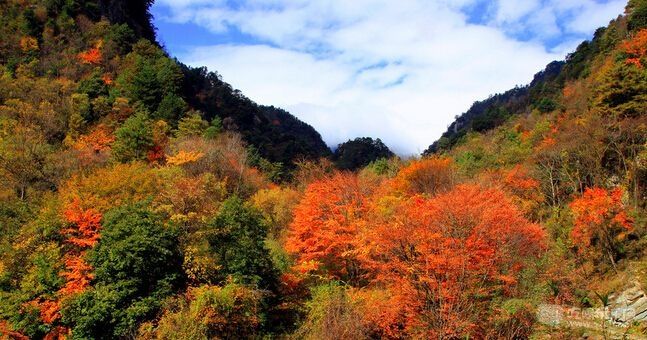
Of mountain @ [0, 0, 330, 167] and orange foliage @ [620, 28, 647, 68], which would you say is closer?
orange foliage @ [620, 28, 647, 68]

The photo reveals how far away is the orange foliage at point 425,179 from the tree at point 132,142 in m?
21.4

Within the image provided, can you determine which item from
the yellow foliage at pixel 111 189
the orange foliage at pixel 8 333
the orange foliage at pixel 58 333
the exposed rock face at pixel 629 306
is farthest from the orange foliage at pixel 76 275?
the exposed rock face at pixel 629 306

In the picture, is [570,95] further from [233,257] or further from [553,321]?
[233,257]

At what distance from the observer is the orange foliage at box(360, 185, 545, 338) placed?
20.5 metres

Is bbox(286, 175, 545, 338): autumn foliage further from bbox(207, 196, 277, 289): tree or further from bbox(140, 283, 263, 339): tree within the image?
bbox(140, 283, 263, 339): tree

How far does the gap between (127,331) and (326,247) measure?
432 inches

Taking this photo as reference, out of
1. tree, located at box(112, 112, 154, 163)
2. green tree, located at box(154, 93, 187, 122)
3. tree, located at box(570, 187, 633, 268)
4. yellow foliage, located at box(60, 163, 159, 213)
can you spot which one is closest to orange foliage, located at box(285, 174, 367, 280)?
yellow foliage, located at box(60, 163, 159, 213)

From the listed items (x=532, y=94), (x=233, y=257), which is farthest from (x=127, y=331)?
(x=532, y=94)

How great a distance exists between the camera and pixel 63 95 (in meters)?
49.8

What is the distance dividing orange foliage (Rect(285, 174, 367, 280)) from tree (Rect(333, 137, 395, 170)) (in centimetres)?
5913

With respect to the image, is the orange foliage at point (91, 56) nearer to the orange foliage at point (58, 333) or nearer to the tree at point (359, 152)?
the orange foliage at point (58, 333)

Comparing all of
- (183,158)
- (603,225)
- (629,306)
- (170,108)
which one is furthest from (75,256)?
(170,108)

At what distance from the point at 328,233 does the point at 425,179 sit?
15509 mm

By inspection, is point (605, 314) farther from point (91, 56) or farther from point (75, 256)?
point (91, 56)
